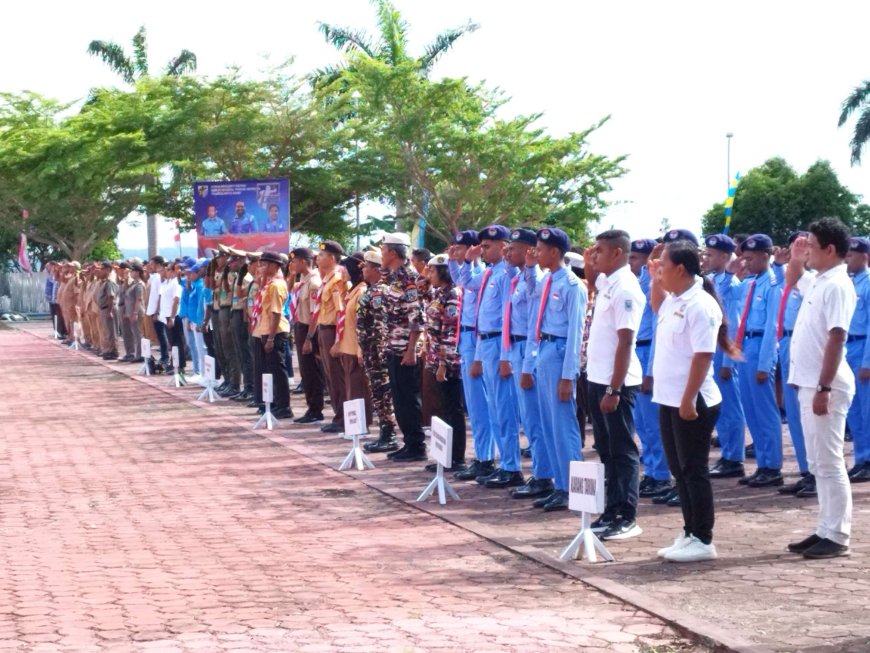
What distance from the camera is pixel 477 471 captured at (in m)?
11.7

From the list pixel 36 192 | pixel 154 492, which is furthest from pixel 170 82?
pixel 154 492

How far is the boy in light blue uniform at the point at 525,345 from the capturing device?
34.0ft

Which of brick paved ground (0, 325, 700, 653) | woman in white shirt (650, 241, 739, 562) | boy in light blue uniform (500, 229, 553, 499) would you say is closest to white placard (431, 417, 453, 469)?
brick paved ground (0, 325, 700, 653)

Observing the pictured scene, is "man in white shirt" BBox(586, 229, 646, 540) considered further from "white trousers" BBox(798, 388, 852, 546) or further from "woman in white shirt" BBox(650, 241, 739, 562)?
"white trousers" BBox(798, 388, 852, 546)

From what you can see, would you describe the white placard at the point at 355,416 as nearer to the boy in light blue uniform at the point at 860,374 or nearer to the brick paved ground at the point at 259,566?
the brick paved ground at the point at 259,566

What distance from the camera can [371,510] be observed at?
10.2 m

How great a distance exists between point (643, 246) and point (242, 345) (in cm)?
946

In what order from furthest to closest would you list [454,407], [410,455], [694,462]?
[410,455] < [454,407] < [694,462]

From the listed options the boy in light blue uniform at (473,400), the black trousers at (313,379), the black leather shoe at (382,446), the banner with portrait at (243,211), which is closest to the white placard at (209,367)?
the black trousers at (313,379)

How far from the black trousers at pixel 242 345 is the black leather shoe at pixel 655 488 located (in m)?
9.39

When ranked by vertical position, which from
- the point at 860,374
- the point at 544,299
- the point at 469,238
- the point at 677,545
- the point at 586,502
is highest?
the point at 469,238

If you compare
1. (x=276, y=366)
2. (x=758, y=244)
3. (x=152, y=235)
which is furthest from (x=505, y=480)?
(x=152, y=235)

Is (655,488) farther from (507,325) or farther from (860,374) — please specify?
(860,374)

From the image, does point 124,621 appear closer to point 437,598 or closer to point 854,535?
point 437,598
